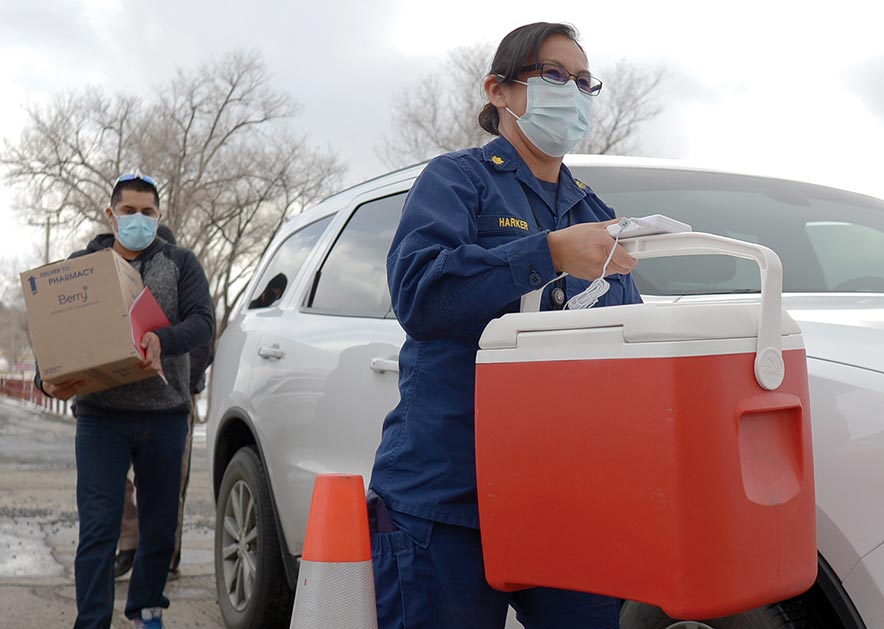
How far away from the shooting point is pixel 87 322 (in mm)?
3904

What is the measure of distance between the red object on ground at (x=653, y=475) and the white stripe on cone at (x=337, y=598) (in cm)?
30

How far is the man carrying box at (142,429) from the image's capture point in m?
3.87

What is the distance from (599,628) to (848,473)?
0.55 meters

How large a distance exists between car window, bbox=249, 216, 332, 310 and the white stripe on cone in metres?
2.86

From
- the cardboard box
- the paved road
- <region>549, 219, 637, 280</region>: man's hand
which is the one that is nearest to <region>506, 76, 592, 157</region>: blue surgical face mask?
<region>549, 219, 637, 280</region>: man's hand

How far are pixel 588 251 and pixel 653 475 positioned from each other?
439mm

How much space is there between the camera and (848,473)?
6.40 feet

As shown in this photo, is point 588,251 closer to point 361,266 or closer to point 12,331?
point 361,266

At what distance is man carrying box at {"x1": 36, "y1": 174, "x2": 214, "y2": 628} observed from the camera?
12.7 feet

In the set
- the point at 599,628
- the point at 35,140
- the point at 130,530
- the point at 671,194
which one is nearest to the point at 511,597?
the point at 599,628

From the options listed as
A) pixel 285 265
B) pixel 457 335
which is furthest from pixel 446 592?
pixel 285 265

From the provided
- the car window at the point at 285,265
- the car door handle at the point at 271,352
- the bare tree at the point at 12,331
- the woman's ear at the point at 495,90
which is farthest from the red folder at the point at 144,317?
the bare tree at the point at 12,331

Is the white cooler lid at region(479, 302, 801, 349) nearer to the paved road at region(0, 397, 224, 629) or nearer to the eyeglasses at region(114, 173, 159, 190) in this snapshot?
the eyeglasses at region(114, 173, 159, 190)

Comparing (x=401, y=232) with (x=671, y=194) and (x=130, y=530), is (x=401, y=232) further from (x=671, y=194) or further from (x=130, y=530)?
(x=130, y=530)
